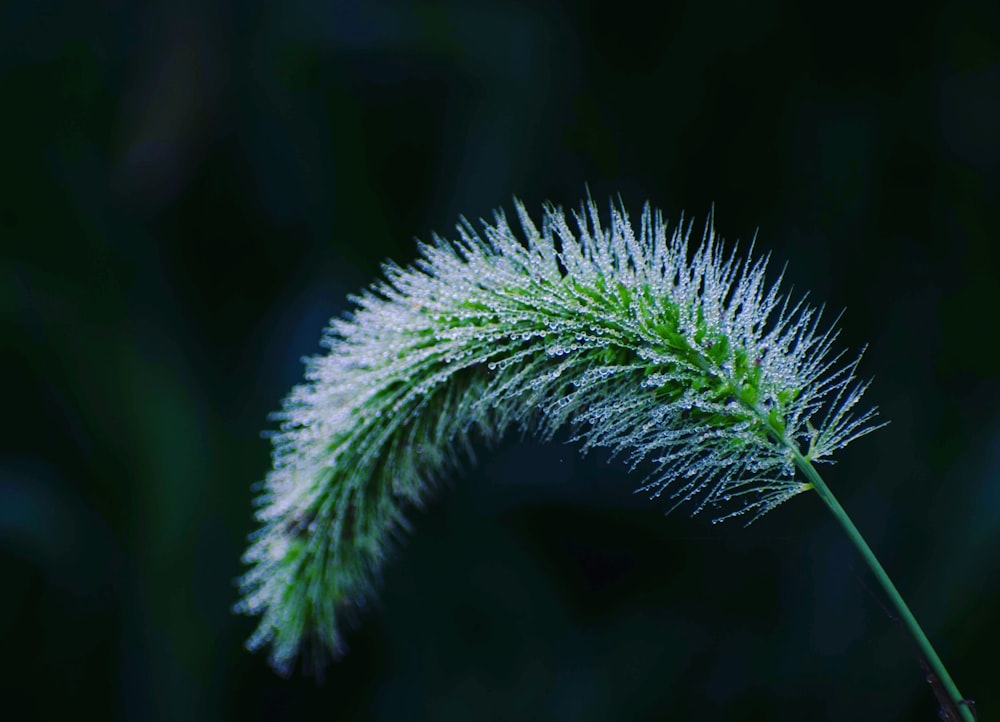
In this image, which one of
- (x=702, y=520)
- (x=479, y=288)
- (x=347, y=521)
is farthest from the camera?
(x=702, y=520)

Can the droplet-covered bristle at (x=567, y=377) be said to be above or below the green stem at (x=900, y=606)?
above

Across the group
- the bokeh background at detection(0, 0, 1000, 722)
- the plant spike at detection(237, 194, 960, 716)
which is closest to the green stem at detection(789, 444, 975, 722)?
the plant spike at detection(237, 194, 960, 716)

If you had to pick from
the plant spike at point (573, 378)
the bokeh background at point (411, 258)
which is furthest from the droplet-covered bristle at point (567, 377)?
the bokeh background at point (411, 258)

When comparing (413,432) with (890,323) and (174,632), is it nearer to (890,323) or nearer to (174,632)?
(890,323)

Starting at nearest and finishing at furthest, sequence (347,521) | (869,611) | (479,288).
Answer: (479,288) < (347,521) < (869,611)

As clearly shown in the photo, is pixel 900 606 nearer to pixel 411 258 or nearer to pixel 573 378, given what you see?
pixel 573 378

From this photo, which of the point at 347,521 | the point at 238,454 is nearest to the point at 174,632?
the point at 238,454

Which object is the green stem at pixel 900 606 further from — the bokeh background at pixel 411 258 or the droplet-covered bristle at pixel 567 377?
the bokeh background at pixel 411 258

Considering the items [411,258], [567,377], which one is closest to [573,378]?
[567,377]
